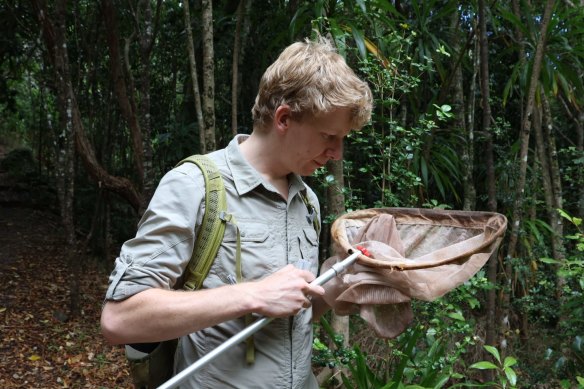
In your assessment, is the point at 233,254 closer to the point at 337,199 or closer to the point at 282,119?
the point at 282,119

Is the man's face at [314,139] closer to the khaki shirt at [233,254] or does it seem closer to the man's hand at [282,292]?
the khaki shirt at [233,254]

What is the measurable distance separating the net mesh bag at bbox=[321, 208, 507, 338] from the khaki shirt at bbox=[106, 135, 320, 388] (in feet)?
0.34

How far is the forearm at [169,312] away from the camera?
1.06 m

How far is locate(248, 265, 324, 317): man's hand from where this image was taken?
3.60 feet

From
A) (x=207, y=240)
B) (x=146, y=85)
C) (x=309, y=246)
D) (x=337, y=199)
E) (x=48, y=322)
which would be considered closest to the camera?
(x=207, y=240)

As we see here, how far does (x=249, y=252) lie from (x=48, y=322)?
391 centimetres

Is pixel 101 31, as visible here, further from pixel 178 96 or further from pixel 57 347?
pixel 57 347

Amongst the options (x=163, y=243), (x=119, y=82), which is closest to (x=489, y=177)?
(x=163, y=243)

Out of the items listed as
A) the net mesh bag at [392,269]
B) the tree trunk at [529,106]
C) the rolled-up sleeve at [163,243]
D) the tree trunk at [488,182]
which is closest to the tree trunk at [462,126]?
the tree trunk at [488,182]

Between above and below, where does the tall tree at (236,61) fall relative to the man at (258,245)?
above

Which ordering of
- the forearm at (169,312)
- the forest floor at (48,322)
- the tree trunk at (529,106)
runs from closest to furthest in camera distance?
the forearm at (169,312) < the tree trunk at (529,106) < the forest floor at (48,322)

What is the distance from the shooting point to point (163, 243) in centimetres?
112

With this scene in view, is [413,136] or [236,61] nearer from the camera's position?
[413,136]

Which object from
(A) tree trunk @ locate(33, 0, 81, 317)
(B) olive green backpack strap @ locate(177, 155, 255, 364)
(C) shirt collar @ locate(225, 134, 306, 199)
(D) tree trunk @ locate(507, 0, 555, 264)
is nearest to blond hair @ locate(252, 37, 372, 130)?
(C) shirt collar @ locate(225, 134, 306, 199)
